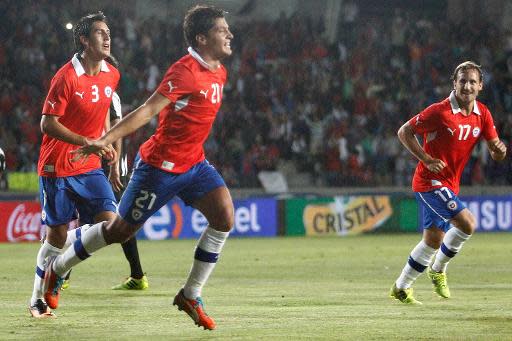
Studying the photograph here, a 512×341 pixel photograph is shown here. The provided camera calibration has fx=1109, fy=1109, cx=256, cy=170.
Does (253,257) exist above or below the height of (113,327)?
below

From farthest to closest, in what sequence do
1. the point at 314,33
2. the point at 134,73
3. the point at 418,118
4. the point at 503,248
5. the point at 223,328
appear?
the point at 314,33 < the point at 134,73 < the point at 503,248 < the point at 418,118 < the point at 223,328

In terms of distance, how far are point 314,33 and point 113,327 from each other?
2146cm

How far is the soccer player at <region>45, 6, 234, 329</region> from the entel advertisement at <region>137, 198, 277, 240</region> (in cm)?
1404

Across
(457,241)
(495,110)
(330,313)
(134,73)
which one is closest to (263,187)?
(134,73)

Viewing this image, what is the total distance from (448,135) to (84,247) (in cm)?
403

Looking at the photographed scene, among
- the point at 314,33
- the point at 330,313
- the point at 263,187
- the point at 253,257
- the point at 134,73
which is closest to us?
the point at 330,313

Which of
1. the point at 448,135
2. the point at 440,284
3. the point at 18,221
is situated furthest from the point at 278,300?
the point at 18,221

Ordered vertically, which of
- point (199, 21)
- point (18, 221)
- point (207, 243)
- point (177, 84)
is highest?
point (199, 21)

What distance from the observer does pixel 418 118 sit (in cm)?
1048

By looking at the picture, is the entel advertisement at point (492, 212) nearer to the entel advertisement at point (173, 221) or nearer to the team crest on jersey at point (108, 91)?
the entel advertisement at point (173, 221)

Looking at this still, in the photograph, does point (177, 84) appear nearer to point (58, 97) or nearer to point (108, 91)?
point (58, 97)

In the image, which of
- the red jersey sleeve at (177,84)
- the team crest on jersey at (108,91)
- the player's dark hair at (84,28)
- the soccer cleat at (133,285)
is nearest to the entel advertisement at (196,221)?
the soccer cleat at (133,285)

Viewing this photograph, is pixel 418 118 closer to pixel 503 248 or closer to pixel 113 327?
pixel 113 327

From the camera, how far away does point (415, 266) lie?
10312mm
